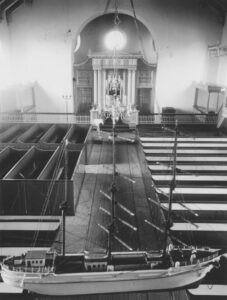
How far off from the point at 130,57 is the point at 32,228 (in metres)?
13.9

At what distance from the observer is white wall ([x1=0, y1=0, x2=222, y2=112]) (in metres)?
19.2

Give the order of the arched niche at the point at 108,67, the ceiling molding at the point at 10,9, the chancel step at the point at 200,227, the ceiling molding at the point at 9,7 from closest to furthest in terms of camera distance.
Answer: the chancel step at the point at 200,227 < the ceiling molding at the point at 9,7 < the ceiling molding at the point at 10,9 < the arched niche at the point at 108,67

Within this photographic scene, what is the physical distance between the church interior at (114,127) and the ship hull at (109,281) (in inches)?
10.7

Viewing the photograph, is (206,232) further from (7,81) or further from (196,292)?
(7,81)

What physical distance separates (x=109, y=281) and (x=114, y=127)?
3732mm

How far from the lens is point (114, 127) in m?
7.98

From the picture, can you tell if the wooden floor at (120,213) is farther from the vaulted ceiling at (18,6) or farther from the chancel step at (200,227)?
the vaulted ceiling at (18,6)

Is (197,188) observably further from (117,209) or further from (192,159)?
(117,209)

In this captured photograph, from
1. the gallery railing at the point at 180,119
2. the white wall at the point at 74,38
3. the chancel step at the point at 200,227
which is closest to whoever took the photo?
the chancel step at the point at 200,227

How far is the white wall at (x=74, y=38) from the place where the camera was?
1919cm

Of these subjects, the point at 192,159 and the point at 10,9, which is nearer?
the point at 192,159

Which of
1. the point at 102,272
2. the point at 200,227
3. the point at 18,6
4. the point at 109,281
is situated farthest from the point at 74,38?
the point at 109,281

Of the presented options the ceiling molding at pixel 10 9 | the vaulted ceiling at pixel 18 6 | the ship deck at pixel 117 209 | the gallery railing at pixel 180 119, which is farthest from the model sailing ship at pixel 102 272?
the ceiling molding at pixel 10 9

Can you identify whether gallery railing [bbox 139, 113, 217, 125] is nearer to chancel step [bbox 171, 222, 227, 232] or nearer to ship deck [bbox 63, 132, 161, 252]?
ship deck [bbox 63, 132, 161, 252]
